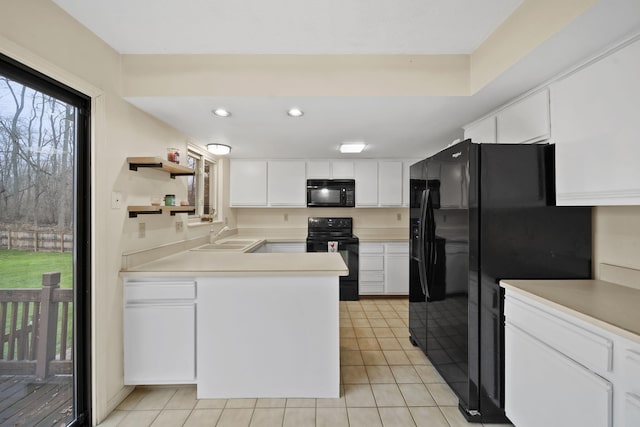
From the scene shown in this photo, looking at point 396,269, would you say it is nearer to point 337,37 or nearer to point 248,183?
point 248,183

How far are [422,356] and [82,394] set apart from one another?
8.18ft

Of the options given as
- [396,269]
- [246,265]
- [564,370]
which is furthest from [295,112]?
[396,269]

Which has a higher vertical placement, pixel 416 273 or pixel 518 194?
pixel 518 194

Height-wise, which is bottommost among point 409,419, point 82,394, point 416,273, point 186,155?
point 409,419

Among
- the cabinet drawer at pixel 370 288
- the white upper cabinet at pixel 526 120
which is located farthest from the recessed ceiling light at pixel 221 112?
Answer: the cabinet drawer at pixel 370 288

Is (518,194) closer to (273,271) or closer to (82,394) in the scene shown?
(273,271)

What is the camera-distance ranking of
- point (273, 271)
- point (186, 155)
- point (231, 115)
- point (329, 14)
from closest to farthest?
1. point (329, 14)
2. point (273, 271)
3. point (231, 115)
4. point (186, 155)

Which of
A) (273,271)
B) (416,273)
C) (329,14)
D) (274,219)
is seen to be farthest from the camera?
(274,219)

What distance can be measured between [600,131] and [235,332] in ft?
7.79

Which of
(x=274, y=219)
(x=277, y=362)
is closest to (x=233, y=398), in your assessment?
(x=277, y=362)

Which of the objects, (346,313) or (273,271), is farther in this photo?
(346,313)

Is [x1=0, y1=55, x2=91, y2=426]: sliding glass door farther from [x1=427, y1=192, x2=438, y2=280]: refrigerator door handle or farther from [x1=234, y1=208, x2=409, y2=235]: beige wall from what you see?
[x1=234, y1=208, x2=409, y2=235]: beige wall

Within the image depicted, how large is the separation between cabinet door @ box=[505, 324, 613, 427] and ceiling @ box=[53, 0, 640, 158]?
147 centimetres

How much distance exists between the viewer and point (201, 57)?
5.91 feet
